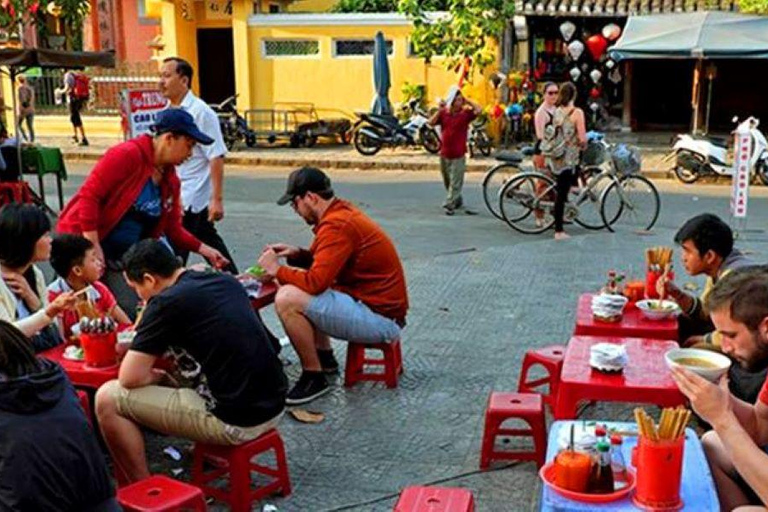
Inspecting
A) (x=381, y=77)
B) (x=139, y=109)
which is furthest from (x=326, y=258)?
(x=381, y=77)

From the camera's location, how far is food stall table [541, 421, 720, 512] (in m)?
2.56

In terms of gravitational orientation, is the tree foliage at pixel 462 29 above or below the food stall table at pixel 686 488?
above

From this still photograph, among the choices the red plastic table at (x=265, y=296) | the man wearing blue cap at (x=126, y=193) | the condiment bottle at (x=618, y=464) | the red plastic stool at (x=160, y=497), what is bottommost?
the red plastic stool at (x=160, y=497)

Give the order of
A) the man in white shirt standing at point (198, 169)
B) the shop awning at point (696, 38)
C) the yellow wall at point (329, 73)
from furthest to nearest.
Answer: the yellow wall at point (329, 73)
the shop awning at point (696, 38)
the man in white shirt standing at point (198, 169)

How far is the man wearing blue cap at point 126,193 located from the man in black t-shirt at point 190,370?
1032 millimetres

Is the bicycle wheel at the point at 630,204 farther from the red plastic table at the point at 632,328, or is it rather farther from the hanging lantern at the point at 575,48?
the hanging lantern at the point at 575,48

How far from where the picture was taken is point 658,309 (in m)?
4.55

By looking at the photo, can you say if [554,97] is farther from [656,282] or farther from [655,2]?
[655,2]

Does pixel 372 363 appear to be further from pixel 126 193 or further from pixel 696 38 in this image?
pixel 696 38

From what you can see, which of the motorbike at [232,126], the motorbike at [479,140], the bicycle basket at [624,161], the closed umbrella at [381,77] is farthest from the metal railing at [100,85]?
the bicycle basket at [624,161]

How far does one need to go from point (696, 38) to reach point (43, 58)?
441 inches

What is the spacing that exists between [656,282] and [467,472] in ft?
5.15

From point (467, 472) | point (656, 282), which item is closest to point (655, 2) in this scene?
point (656, 282)

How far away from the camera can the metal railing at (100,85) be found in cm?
1981
